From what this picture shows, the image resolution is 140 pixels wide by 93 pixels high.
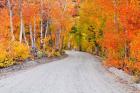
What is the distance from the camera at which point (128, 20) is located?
90.1 feet

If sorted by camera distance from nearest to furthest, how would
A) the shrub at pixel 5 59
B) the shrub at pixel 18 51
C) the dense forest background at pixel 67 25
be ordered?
the dense forest background at pixel 67 25, the shrub at pixel 5 59, the shrub at pixel 18 51

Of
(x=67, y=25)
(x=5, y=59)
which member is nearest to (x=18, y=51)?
(x=5, y=59)

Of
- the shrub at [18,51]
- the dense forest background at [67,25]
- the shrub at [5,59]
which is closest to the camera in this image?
the dense forest background at [67,25]

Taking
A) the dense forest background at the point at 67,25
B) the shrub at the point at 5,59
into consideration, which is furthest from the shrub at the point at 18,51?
the shrub at the point at 5,59

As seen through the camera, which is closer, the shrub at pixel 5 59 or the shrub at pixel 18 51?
the shrub at pixel 5 59

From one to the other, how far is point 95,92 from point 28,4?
2820cm

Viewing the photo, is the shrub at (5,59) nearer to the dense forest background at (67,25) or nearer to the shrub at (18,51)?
the dense forest background at (67,25)

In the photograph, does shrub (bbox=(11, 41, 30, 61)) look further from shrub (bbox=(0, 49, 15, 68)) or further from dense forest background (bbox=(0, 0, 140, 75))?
shrub (bbox=(0, 49, 15, 68))

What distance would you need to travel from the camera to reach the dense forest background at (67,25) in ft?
89.4

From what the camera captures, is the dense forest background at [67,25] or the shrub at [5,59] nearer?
the dense forest background at [67,25]

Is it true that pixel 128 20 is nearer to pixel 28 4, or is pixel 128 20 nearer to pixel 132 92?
pixel 132 92

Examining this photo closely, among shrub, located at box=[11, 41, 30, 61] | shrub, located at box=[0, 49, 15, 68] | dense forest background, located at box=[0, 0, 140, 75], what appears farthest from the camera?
shrub, located at box=[11, 41, 30, 61]

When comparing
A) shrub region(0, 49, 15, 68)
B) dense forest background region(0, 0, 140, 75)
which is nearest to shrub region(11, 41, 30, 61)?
dense forest background region(0, 0, 140, 75)

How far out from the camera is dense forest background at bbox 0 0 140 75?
2725cm
